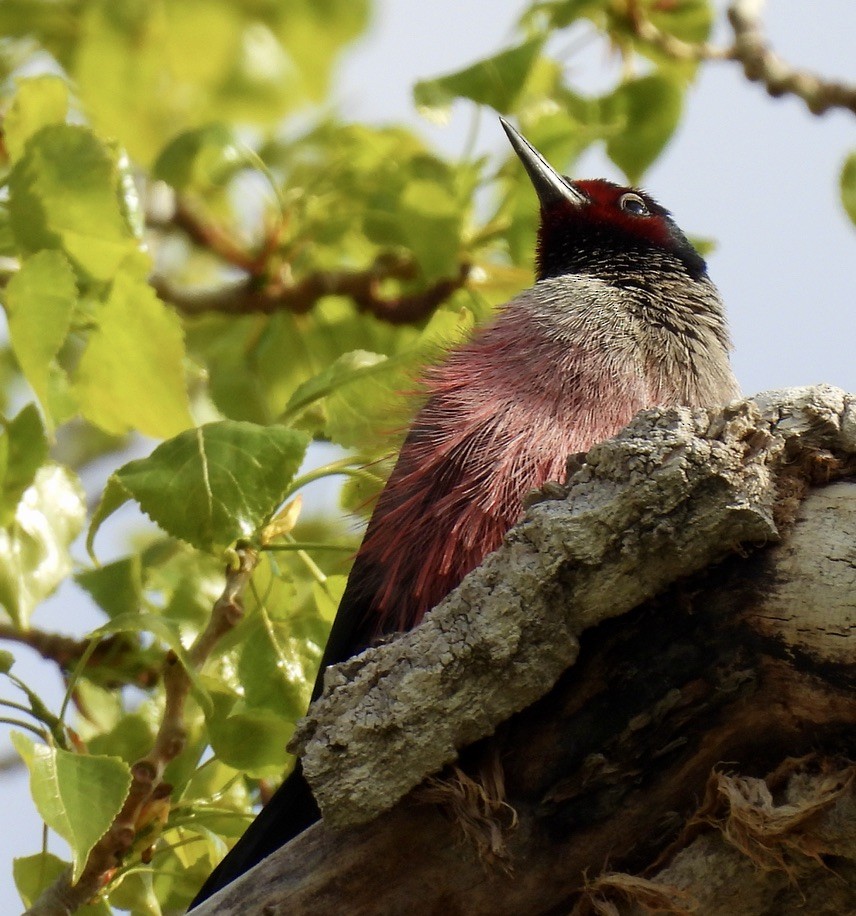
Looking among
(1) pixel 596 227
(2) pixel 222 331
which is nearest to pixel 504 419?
(1) pixel 596 227

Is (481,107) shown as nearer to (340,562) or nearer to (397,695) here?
(340,562)

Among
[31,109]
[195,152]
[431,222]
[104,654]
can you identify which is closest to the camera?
[31,109]

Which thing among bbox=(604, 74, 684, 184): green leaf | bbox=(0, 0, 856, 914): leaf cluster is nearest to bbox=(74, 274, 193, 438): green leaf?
bbox=(0, 0, 856, 914): leaf cluster

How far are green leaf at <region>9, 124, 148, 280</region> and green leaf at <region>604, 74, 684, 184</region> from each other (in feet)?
5.73

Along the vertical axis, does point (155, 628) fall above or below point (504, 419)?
below

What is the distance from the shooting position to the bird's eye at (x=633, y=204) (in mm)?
4141

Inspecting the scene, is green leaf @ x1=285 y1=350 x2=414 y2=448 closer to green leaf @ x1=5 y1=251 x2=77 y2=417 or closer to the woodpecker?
the woodpecker

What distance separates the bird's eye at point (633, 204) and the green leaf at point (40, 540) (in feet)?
6.29

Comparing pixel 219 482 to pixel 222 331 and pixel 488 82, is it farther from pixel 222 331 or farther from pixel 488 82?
pixel 222 331

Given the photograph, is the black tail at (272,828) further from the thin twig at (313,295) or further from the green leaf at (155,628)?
the thin twig at (313,295)

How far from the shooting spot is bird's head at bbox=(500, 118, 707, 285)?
3.88 meters

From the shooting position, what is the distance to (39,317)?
290cm

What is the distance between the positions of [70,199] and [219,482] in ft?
3.17

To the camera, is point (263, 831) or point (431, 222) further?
point (431, 222)
